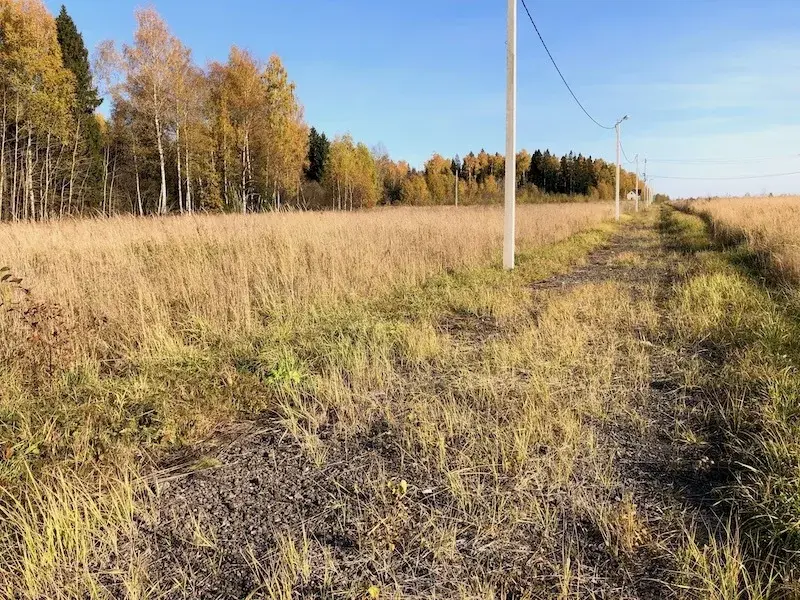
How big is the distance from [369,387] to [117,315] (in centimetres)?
276

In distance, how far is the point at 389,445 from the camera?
2.59 metres

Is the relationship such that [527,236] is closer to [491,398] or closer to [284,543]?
[491,398]

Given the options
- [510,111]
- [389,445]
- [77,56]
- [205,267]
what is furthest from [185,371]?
[77,56]

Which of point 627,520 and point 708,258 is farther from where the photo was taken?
point 708,258

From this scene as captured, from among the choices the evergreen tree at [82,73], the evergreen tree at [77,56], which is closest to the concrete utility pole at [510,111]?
the evergreen tree at [82,73]

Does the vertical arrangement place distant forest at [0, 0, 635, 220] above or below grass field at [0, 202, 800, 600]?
above

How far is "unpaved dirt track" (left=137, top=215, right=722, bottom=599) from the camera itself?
1662 mm

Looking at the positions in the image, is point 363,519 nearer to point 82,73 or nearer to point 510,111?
point 510,111

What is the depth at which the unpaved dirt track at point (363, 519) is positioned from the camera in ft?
5.45

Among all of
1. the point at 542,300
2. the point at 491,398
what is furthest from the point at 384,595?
the point at 542,300

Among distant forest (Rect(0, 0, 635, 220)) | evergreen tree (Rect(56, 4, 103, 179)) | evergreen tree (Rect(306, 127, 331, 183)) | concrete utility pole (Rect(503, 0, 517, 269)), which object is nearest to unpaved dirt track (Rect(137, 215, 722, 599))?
concrete utility pole (Rect(503, 0, 517, 269))

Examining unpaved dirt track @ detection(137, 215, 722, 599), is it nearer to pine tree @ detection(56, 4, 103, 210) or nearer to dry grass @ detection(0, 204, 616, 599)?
dry grass @ detection(0, 204, 616, 599)

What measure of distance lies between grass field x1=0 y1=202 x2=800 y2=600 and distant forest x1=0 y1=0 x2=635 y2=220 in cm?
722

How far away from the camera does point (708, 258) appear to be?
29.9 ft
